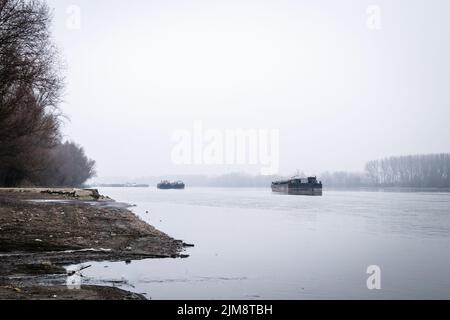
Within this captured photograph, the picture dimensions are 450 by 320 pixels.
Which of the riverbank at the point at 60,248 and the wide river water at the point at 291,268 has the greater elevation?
the riverbank at the point at 60,248

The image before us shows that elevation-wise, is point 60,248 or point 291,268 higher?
point 60,248

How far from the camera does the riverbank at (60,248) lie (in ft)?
42.6

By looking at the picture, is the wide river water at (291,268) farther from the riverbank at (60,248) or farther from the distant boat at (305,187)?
the distant boat at (305,187)

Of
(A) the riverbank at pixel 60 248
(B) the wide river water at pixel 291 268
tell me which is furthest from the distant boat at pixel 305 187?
(A) the riverbank at pixel 60 248

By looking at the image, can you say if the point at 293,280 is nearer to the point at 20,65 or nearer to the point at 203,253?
the point at 203,253

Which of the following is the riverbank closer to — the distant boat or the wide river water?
the wide river water

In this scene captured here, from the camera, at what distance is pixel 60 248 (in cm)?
1992

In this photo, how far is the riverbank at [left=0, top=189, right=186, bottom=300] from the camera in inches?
512

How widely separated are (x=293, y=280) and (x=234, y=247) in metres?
9.53

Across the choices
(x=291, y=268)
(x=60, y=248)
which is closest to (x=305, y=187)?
(x=291, y=268)

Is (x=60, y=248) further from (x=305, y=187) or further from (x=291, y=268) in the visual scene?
(x=305, y=187)

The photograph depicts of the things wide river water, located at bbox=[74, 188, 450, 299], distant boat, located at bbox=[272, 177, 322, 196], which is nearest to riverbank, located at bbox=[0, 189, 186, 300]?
wide river water, located at bbox=[74, 188, 450, 299]

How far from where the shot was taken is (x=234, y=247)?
2623cm
